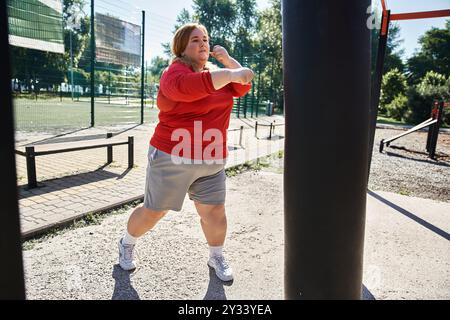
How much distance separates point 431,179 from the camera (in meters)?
6.29

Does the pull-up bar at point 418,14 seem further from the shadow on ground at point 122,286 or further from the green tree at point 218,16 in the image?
the green tree at point 218,16

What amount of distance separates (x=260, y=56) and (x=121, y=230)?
61.9 ft

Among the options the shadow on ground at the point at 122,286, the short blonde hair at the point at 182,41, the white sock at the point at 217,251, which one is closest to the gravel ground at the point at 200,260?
the shadow on ground at the point at 122,286

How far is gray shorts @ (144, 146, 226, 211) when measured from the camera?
2234 mm

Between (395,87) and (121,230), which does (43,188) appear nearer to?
(121,230)

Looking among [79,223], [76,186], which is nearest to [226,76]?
[79,223]

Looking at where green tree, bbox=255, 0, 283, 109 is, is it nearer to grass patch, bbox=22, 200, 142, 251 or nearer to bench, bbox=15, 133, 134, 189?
bench, bbox=15, 133, 134, 189

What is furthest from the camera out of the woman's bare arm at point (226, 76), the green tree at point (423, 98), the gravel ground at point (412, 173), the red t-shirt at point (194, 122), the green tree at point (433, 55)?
the green tree at point (433, 55)

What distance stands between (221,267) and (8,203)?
6.80ft

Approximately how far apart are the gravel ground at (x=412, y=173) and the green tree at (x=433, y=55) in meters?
44.6

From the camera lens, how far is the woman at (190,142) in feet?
7.03

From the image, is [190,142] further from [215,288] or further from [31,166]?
[31,166]

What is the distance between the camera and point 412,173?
6801 mm
